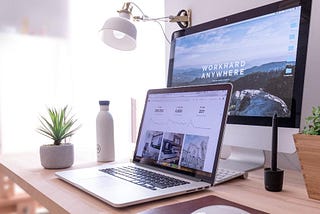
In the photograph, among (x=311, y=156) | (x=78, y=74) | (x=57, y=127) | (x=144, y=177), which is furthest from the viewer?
(x=78, y=74)

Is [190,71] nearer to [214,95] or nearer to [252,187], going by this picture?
[214,95]

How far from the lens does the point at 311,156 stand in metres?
0.57

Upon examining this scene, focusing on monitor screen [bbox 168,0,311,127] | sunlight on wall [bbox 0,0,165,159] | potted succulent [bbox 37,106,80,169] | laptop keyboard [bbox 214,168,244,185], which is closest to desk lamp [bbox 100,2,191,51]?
monitor screen [bbox 168,0,311,127]

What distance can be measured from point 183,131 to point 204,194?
0.59 ft

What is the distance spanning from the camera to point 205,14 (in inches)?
49.1

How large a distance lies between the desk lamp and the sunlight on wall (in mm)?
461

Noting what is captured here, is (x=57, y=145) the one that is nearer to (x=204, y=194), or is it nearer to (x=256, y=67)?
(x=204, y=194)

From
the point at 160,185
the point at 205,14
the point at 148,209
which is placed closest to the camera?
the point at 148,209

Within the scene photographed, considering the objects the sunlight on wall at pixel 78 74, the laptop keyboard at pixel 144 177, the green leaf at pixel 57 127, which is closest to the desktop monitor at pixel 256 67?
the laptop keyboard at pixel 144 177

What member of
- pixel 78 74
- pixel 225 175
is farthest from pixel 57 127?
pixel 78 74

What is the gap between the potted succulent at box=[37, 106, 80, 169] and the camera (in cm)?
89

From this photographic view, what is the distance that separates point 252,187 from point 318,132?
183mm

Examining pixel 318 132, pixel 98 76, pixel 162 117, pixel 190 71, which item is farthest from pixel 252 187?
pixel 98 76

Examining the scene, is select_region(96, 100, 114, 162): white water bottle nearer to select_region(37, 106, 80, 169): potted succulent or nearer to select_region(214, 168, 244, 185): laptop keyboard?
select_region(37, 106, 80, 169): potted succulent
